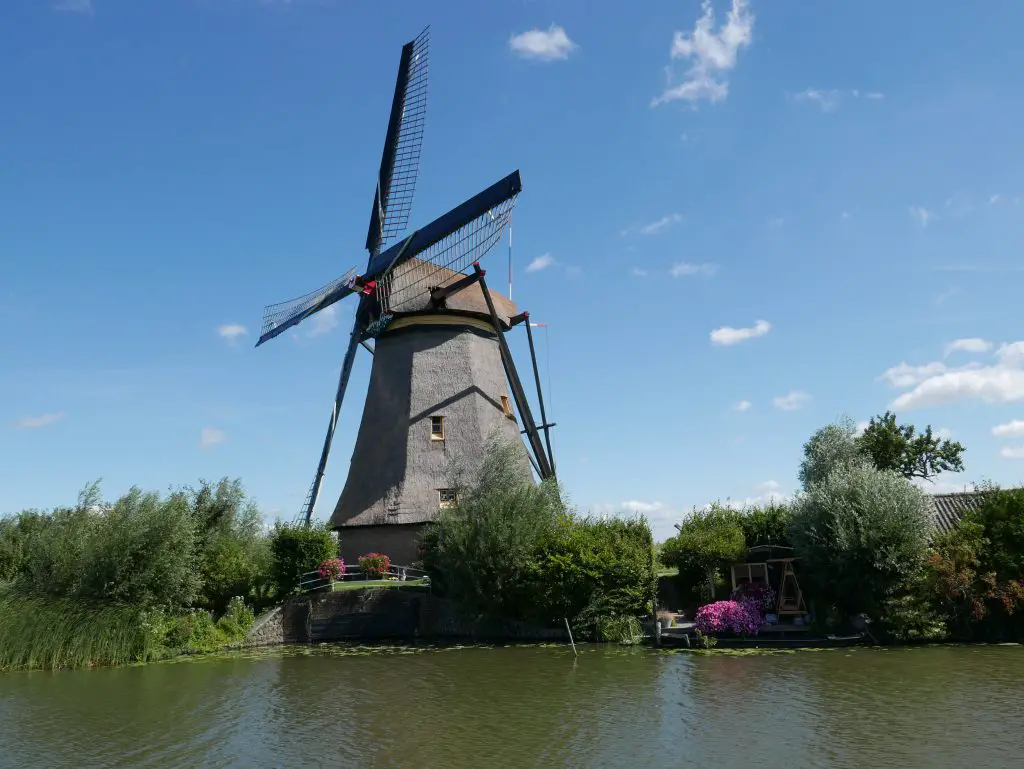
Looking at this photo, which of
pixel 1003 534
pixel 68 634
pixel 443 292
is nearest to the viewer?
pixel 1003 534

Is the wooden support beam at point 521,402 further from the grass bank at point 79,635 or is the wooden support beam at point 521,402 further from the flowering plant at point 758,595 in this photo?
the grass bank at point 79,635

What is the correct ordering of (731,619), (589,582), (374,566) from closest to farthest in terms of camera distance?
(731,619), (589,582), (374,566)

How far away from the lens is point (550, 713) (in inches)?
512

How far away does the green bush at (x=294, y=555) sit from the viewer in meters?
26.2

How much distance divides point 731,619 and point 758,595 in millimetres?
2411

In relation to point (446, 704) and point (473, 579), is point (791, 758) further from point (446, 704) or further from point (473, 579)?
point (473, 579)

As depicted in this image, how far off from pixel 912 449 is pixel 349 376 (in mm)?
28550

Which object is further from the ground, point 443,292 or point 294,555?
point 443,292

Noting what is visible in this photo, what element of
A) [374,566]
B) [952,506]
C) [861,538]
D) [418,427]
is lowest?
[374,566]

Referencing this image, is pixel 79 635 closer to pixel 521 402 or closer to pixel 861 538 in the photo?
pixel 521 402

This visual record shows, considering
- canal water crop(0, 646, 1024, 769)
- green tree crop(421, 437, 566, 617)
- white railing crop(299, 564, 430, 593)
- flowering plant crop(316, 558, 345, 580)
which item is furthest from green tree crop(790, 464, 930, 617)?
flowering plant crop(316, 558, 345, 580)

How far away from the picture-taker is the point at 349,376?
33312 millimetres

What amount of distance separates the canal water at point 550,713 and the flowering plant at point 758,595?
3.64 meters

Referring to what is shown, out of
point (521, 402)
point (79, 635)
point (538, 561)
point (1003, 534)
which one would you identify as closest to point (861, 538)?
point (1003, 534)
